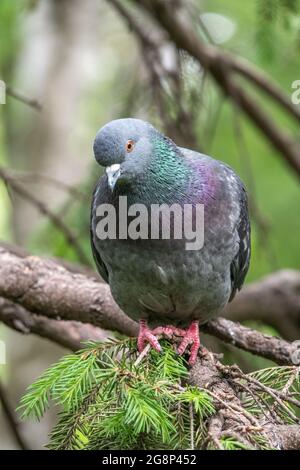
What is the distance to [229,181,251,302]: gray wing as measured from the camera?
4.05 metres

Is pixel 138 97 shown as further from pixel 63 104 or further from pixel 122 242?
pixel 63 104

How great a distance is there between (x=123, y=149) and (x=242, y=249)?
1007mm

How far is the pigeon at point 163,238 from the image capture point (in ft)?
11.7

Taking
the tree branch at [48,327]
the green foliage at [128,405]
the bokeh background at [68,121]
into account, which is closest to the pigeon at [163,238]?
the green foliage at [128,405]

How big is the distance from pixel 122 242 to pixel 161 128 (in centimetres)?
191

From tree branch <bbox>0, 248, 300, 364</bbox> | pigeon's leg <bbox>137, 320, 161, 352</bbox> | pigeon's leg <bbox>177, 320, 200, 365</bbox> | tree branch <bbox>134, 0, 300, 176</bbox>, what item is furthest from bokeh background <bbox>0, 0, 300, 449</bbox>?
pigeon's leg <bbox>137, 320, 161, 352</bbox>

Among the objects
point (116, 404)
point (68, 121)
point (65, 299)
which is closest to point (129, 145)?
point (65, 299)

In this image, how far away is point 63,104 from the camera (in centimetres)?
894

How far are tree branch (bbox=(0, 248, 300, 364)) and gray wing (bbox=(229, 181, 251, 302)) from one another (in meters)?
0.26

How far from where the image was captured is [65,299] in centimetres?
427

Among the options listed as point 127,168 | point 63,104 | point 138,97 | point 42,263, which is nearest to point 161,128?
point 138,97

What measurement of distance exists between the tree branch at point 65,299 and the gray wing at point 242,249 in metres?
0.26

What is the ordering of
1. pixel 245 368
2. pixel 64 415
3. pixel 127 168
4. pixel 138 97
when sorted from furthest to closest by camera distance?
1. pixel 138 97
2. pixel 245 368
3. pixel 127 168
4. pixel 64 415

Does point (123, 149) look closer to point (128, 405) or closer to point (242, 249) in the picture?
point (242, 249)
